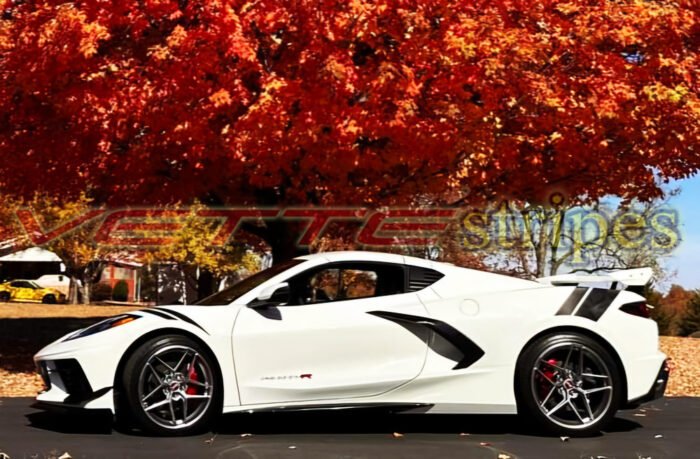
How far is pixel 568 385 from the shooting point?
7082mm

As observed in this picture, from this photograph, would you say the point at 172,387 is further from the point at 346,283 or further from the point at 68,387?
the point at 346,283

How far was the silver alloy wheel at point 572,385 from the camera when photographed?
7.08 m

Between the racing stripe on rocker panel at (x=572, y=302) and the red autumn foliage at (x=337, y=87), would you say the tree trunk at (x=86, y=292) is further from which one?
the racing stripe on rocker panel at (x=572, y=302)

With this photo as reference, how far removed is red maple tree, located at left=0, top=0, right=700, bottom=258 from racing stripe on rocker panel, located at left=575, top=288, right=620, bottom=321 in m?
3.93

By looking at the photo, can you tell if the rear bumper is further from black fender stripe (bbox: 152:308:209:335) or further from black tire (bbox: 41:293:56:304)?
black tire (bbox: 41:293:56:304)

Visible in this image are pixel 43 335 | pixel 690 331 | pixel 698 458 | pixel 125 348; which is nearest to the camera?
pixel 698 458

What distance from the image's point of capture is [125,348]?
6.81m

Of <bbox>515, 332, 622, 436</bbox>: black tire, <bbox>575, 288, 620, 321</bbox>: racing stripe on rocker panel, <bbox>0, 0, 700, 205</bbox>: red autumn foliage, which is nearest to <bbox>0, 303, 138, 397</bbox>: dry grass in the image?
<bbox>0, 0, 700, 205</bbox>: red autumn foliage

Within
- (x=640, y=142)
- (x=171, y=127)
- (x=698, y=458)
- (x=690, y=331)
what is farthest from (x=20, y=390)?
(x=690, y=331)

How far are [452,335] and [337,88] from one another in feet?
14.3

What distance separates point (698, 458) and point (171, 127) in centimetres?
733

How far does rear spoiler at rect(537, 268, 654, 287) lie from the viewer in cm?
749

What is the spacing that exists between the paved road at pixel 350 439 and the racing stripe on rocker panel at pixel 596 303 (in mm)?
1006

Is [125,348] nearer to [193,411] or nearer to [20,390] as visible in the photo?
[193,411]
